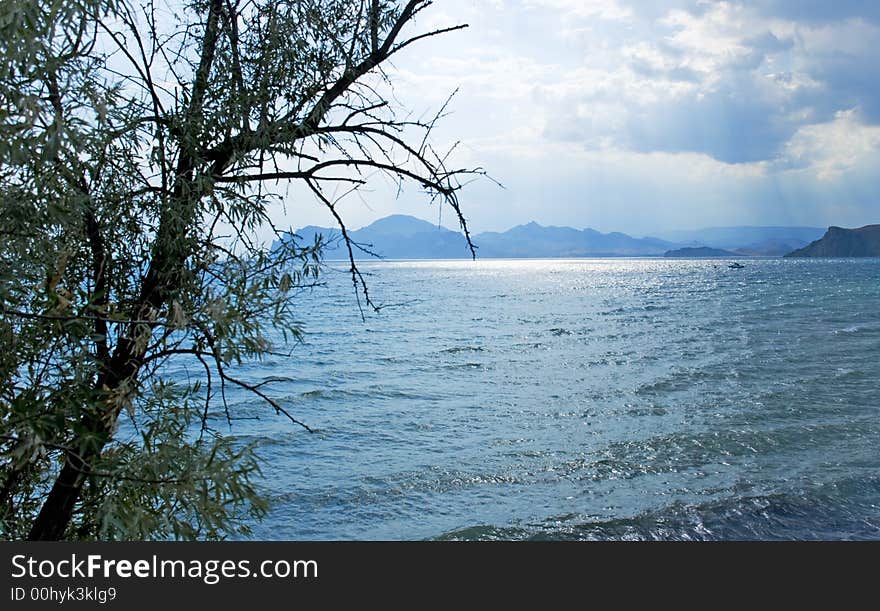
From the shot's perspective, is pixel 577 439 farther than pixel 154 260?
Yes

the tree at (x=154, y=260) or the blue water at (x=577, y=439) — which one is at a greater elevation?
the tree at (x=154, y=260)

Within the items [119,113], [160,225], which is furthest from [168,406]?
[119,113]

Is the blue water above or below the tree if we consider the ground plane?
below

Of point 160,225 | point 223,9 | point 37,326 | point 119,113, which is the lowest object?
point 37,326

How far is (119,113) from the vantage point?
3.86 m

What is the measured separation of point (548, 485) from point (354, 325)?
28.1 metres

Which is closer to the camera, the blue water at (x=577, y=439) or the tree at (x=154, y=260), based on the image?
the tree at (x=154, y=260)

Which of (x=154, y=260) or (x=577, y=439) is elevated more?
(x=154, y=260)

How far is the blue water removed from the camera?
966 centimetres

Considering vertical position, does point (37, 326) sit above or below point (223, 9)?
below

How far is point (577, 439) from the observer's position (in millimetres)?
13836

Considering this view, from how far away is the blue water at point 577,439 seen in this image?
31.7 feet

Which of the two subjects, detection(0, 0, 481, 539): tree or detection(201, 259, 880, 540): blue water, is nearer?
detection(0, 0, 481, 539): tree

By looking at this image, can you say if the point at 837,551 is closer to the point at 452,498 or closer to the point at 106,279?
the point at 106,279
